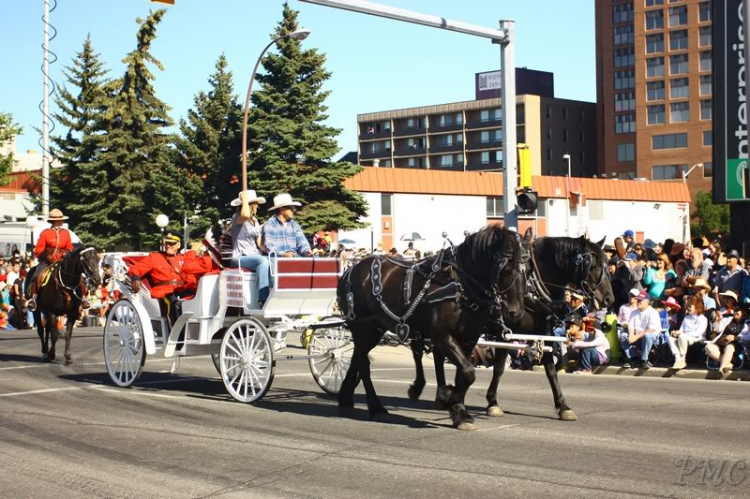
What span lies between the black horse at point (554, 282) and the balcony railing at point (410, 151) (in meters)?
119

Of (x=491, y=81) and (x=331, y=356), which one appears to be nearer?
(x=331, y=356)

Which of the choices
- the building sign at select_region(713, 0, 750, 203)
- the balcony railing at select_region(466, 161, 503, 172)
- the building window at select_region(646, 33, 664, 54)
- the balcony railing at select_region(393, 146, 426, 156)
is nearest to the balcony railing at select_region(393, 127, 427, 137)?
the balcony railing at select_region(393, 146, 426, 156)

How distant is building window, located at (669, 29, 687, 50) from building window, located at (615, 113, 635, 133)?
10.3 metres

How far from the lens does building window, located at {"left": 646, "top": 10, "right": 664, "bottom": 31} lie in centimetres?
11588

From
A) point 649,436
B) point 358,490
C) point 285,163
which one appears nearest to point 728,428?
point 649,436

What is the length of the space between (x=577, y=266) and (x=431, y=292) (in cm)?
214

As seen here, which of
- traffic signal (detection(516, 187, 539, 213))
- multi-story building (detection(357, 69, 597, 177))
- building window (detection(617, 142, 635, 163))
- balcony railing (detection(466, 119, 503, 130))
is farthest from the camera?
balcony railing (detection(466, 119, 503, 130))

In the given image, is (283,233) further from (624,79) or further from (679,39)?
(624,79)

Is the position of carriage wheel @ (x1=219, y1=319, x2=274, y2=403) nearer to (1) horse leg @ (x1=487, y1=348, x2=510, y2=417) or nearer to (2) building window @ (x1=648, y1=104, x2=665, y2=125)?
(1) horse leg @ (x1=487, y1=348, x2=510, y2=417)

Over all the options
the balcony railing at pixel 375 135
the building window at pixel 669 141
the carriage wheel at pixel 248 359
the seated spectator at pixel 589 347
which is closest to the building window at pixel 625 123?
the building window at pixel 669 141

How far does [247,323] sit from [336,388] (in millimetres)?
1650

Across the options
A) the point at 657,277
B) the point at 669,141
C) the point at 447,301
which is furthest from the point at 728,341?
the point at 669,141

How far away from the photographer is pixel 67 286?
17.0 meters

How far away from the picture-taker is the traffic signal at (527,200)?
18500 millimetres
